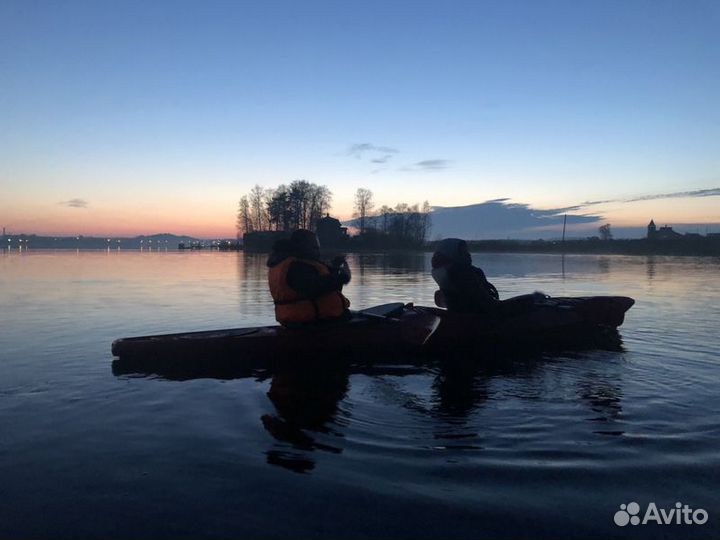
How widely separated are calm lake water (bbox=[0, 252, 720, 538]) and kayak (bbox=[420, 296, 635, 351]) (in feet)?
1.25

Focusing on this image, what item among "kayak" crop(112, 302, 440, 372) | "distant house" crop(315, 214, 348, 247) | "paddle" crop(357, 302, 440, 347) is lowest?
"kayak" crop(112, 302, 440, 372)

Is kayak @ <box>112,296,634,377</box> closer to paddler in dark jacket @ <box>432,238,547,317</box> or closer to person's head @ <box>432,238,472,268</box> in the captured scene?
paddler in dark jacket @ <box>432,238,547,317</box>

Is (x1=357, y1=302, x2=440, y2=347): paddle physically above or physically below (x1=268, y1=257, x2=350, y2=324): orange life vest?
below

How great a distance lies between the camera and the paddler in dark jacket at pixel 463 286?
8203mm

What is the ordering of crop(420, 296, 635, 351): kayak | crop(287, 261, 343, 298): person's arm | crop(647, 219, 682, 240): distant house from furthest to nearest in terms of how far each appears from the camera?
1. crop(647, 219, 682, 240): distant house
2. crop(420, 296, 635, 351): kayak
3. crop(287, 261, 343, 298): person's arm

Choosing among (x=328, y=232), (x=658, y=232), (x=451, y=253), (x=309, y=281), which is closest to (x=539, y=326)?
(x=451, y=253)

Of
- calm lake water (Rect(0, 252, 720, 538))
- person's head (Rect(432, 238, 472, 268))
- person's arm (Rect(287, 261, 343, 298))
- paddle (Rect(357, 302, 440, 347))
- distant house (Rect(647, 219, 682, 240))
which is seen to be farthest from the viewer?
distant house (Rect(647, 219, 682, 240))

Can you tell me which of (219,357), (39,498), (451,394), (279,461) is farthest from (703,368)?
(39,498)

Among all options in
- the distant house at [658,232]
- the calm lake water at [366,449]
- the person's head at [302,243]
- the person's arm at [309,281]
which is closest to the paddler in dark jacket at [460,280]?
the calm lake water at [366,449]

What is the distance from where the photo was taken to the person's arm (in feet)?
24.1

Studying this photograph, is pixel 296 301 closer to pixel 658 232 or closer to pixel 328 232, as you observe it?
pixel 328 232

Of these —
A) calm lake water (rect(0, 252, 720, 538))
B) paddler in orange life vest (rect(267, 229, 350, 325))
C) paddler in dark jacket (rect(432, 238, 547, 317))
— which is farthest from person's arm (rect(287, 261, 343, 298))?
paddler in dark jacket (rect(432, 238, 547, 317))

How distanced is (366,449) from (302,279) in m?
3.29

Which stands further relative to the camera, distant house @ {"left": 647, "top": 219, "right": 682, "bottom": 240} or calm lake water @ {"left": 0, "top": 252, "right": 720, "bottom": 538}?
distant house @ {"left": 647, "top": 219, "right": 682, "bottom": 240}
